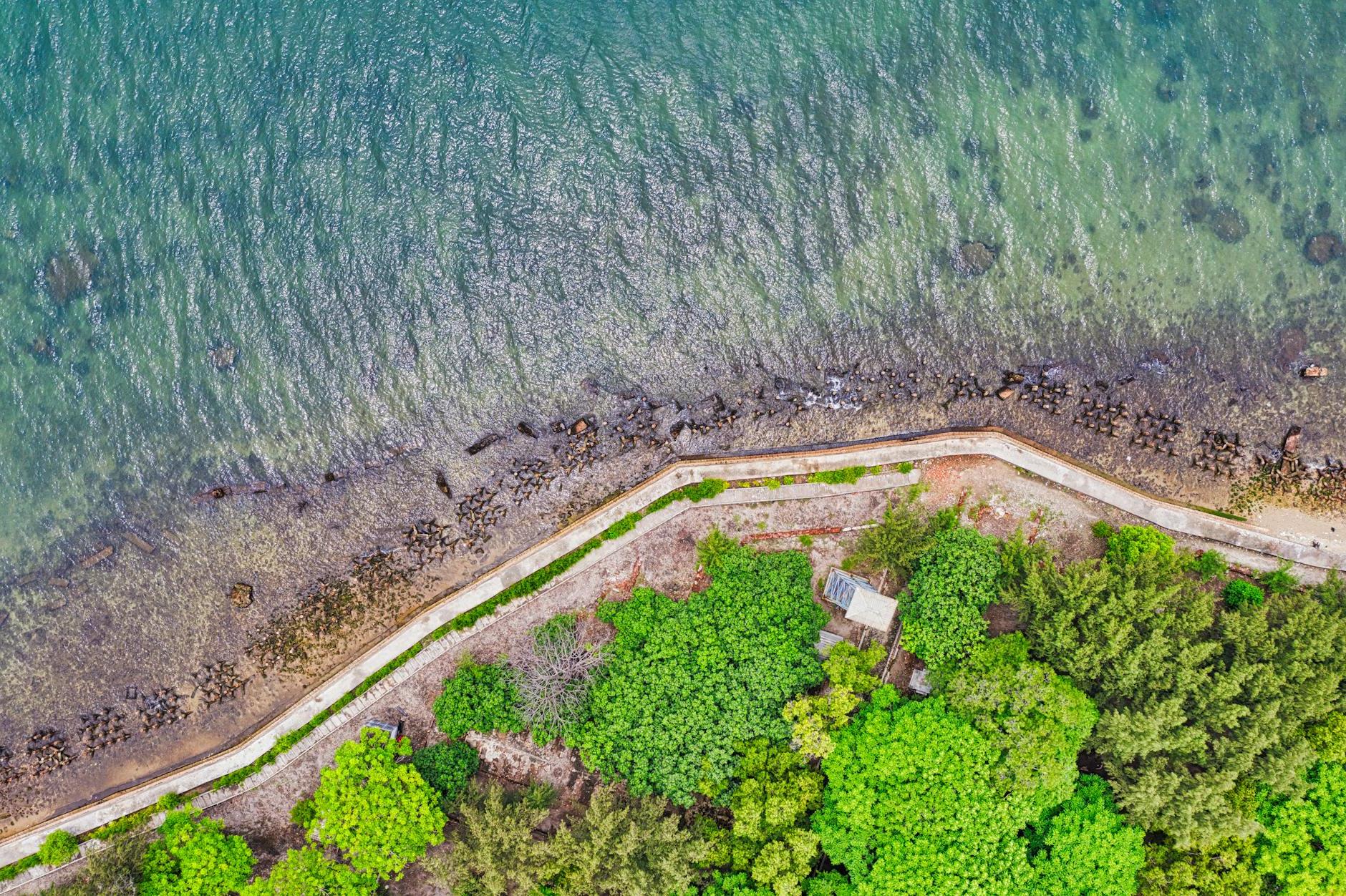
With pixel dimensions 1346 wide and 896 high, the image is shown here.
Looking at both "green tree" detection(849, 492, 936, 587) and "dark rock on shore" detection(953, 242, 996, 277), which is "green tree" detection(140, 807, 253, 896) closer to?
"green tree" detection(849, 492, 936, 587)

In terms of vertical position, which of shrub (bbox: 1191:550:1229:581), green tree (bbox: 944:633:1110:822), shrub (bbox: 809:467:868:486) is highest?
shrub (bbox: 809:467:868:486)

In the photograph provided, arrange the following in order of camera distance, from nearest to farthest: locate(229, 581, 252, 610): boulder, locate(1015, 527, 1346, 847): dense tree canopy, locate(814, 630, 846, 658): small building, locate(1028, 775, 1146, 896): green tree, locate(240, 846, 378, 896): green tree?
1. locate(1015, 527, 1346, 847): dense tree canopy
2. locate(1028, 775, 1146, 896): green tree
3. locate(240, 846, 378, 896): green tree
4. locate(814, 630, 846, 658): small building
5. locate(229, 581, 252, 610): boulder

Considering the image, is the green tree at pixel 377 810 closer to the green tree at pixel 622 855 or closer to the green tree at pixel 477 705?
the green tree at pixel 477 705

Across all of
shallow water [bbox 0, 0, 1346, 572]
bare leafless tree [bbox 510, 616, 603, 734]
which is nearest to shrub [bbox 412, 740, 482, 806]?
bare leafless tree [bbox 510, 616, 603, 734]

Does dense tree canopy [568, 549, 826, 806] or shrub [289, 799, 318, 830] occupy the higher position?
dense tree canopy [568, 549, 826, 806]

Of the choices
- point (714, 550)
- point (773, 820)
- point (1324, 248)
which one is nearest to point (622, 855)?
point (773, 820)

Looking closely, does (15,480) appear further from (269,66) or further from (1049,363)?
(1049,363)

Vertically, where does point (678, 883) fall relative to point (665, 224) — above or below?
below

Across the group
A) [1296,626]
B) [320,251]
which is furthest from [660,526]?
[1296,626]
